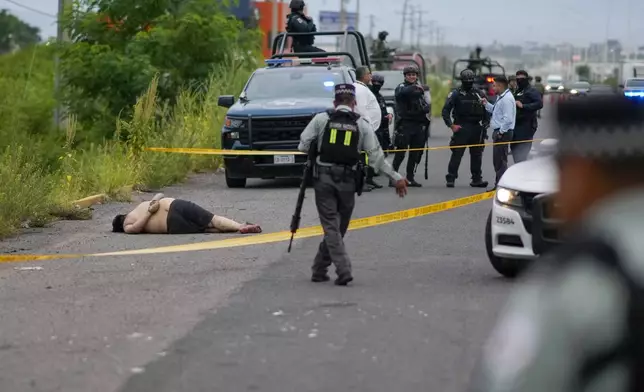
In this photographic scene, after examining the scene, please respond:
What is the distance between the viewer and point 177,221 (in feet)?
46.3

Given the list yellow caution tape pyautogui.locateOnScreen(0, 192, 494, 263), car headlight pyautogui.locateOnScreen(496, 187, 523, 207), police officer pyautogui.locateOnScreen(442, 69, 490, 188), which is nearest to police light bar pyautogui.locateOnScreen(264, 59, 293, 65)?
police officer pyautogui.locateOnScreen(442, 69, 490, 188)

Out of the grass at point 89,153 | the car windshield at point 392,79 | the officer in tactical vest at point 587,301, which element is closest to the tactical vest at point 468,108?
the grass at point 89,153

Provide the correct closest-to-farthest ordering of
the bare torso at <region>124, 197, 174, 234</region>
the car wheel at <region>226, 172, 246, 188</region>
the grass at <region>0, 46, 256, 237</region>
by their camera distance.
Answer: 1. the bare torso at <region>124, 197, 174, 234</region>
2. the grass at <region>0, 46, 256, 237</region>
3. the car wheel at <region>226, 172, 246, 188</region>

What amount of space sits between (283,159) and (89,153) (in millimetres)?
4651

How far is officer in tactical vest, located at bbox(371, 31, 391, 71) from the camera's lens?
41459 millimetres

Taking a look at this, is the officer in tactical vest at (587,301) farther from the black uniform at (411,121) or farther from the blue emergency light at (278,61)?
the blue emergency light at (278,61)

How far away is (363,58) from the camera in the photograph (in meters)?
24.3

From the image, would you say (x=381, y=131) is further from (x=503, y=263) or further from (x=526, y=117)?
(x=503, y=263)

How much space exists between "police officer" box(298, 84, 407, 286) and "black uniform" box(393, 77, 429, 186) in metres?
9.89

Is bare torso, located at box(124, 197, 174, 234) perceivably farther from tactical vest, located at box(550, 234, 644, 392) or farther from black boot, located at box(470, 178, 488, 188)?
tactical vest, located at box(550, 234, 644, 392)

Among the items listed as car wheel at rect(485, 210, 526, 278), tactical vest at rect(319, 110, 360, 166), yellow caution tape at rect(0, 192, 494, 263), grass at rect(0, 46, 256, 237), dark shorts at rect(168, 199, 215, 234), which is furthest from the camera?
grass at rect(0, 46, 256, 237)

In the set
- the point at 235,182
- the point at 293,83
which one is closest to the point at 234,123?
the point at 235,182

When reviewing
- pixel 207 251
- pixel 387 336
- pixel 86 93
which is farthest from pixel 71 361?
pixel 86 93

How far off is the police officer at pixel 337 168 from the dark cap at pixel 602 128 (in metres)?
7.74
